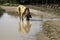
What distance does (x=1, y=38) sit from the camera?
1179cm

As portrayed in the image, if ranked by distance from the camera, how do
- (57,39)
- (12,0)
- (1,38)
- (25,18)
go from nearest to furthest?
(57,39)
(1,38)
(25,18)
(12,0)

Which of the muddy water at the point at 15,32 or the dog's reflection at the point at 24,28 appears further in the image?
the dog's reflection at the point at 24,28

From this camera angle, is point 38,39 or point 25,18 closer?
point 38,39

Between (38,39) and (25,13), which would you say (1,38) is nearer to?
(38,39)

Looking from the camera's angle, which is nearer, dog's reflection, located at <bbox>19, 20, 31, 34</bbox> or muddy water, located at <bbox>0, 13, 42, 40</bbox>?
muddy water, located at <bbox>0, 13, 42, 40</bbox>

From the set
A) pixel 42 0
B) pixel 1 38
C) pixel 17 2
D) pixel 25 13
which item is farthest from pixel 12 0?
pixel 1 38

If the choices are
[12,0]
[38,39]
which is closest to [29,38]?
[38,39]

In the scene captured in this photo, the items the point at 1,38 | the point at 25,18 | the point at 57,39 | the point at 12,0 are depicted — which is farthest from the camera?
the point at 12,0

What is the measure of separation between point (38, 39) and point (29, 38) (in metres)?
0.53

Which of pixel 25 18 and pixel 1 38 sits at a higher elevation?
pixel 1 38

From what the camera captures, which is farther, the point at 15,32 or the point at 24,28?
the point at 24,28

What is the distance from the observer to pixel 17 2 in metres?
48.5

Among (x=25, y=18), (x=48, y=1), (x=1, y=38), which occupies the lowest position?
(x=48, y=1)

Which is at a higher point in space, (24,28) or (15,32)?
(15,32)
